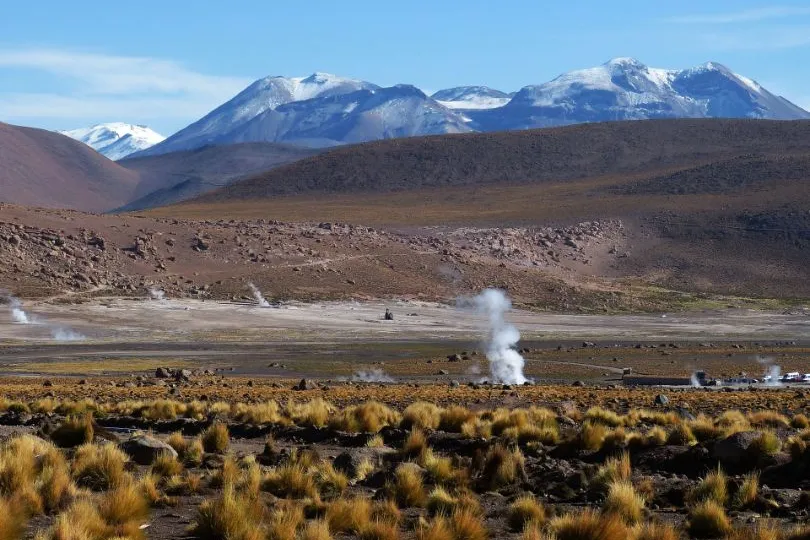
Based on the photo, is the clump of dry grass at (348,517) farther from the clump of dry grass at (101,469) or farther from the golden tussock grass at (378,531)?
the clump of dry grass at (101,469)

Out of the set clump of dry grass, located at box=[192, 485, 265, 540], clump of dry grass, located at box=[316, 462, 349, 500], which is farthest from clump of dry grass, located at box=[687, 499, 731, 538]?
clump of dry grass, located at box=[192, 485, 265, 540]

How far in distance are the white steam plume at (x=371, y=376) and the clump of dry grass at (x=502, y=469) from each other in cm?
2760

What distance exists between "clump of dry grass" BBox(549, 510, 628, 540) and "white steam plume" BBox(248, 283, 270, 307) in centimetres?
7334

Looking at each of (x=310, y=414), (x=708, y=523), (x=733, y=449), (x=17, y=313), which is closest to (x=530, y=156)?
(x=17, y=313)

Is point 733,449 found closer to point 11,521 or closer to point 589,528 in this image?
point 589,528

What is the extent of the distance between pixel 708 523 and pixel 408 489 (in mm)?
3648

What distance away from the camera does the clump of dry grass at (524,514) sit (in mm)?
12391

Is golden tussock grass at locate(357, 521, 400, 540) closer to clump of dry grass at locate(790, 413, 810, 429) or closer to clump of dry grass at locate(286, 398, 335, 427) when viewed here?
clump of dry grass at locate(286, 398, 335, 427)

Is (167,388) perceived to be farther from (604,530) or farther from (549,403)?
(604,530)

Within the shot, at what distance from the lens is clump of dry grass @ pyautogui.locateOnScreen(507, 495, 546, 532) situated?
40.7 feet

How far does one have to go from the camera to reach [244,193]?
613 ft

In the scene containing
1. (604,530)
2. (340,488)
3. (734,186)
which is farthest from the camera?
(734,186)

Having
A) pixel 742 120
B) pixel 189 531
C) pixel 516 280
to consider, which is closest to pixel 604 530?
pixel 189 531

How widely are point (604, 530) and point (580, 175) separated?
165748mm
